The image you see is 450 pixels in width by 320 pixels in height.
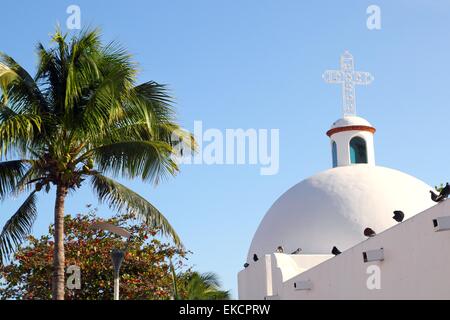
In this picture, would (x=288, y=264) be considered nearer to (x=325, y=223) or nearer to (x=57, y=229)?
(x=325, y=223)

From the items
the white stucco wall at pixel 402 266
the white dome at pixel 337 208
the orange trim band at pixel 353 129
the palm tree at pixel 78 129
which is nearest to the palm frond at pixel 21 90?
the palm tree at pixel 78 129

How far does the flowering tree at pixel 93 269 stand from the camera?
23125 mm

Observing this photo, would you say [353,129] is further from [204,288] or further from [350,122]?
[204,288]

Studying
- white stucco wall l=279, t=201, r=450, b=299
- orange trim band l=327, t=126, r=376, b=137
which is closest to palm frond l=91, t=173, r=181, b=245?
white stucco wall l=279, t=201, r=450, b=299

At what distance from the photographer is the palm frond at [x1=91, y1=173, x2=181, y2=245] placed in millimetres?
14453

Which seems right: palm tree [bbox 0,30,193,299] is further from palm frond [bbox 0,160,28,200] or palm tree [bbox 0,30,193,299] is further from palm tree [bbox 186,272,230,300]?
palm tree [bbox 186,272,230,300]

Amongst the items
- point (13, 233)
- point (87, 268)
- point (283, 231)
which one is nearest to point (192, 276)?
point (87, 268)

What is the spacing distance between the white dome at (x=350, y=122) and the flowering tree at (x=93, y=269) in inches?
→ 302

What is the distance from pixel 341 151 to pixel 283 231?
4147mm

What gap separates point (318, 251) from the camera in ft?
60.8

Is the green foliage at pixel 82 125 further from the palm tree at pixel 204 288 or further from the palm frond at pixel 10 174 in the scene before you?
the palm tree at pixel 204 288

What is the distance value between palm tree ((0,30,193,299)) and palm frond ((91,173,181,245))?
0.07 ft

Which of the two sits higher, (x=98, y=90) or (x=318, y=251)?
(x=98, y=90)

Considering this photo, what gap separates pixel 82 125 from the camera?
1318cm
